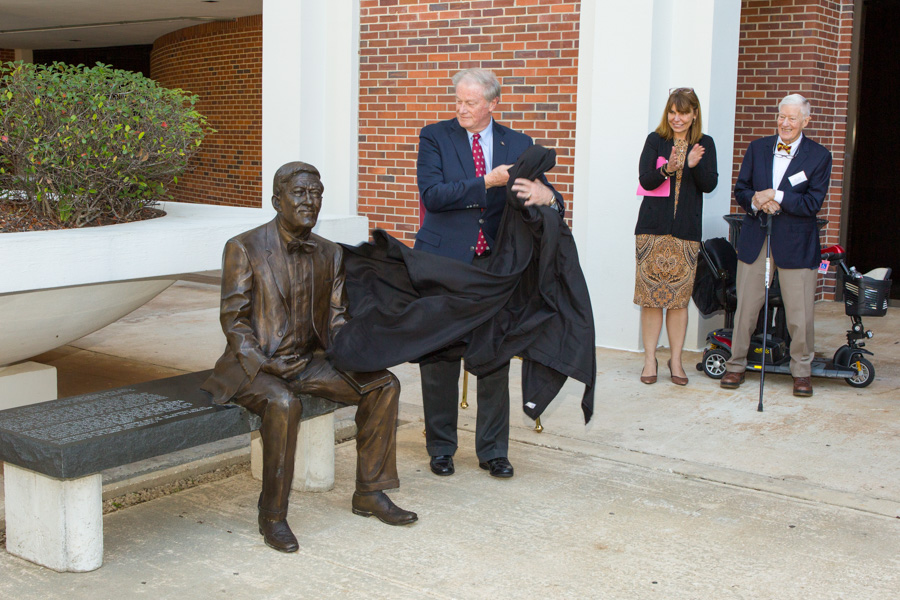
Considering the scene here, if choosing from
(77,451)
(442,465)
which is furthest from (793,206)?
(77,451)

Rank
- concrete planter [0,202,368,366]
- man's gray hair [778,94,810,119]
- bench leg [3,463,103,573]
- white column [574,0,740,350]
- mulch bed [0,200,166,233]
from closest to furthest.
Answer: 1. bench leg [3,463,103,573]
2. concrete planter [0,202,368,366]
3. mulch bed [0,200,166,233]
4. man's gray hair [778,94,810,119]
5. white column [574,0,740,350]

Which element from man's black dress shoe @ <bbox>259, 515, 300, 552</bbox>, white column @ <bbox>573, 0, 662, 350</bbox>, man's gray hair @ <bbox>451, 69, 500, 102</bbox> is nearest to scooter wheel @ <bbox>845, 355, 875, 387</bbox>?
white column @ <bbox>573, 0, 662, 350</bbox>

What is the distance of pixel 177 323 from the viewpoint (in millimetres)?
8383

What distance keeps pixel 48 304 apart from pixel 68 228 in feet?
1.37

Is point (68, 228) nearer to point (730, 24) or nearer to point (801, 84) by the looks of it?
point (730, 24)

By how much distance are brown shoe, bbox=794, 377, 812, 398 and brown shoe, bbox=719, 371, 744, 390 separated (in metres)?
0.34

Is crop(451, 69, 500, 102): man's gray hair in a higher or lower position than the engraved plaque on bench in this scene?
higher

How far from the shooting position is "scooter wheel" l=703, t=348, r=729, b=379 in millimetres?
6720

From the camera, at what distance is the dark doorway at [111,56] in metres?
20.7

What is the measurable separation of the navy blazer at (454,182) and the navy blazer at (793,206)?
204cm

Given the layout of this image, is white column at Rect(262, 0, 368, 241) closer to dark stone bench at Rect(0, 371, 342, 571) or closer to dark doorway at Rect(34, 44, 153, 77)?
dark stone bench at Rect(0, 371, 342, 571)

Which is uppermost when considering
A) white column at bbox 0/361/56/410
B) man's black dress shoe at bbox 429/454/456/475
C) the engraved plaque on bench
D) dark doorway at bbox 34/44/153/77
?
dark doorway at bbox 34/44/153/77

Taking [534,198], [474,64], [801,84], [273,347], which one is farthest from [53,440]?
[801,84]

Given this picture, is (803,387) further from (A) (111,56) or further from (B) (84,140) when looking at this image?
(A) (111,56)
